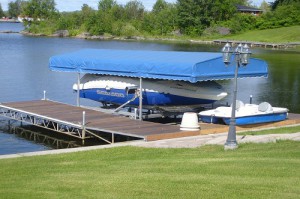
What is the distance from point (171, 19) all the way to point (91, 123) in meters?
123

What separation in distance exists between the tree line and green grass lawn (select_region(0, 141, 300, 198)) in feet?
381

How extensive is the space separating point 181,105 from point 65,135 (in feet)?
17.0

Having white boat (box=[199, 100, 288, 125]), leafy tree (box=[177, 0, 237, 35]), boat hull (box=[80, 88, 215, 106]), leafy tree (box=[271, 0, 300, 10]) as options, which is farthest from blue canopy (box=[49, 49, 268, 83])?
leafy tree (box=[271, 0, 300, 10])

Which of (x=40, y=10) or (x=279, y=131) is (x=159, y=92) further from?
(x=40, y=10)

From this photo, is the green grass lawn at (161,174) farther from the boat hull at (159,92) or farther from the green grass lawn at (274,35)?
the green grass lawn at (274,35)

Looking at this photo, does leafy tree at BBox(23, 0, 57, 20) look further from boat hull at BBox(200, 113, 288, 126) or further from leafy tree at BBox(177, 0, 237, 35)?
boat hull at BBox(200, 113, 288, 126)

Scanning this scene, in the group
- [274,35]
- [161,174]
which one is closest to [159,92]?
[161,174]

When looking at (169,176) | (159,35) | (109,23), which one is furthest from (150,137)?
(109,23)

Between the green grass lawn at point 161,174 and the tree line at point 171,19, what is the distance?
116 metres

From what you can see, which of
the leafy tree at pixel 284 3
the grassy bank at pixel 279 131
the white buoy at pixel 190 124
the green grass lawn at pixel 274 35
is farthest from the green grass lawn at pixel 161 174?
the leafy tree at pixel 284 3

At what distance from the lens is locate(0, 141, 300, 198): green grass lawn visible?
447 inches

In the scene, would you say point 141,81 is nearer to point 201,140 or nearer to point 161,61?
point 161,61

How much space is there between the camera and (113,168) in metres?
14.1

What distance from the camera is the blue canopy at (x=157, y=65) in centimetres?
2381
